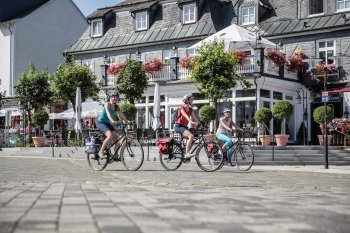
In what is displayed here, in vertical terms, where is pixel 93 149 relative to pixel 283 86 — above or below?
below

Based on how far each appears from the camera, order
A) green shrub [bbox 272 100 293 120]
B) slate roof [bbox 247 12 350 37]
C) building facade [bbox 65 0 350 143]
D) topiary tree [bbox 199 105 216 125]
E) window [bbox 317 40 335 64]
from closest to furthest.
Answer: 1. green shrub [bbox 272 100 293 120]
2. topiary tree [bbox 199 105 216 125]
3. building facade [bbox 65 0 350 143]
4. slate roof [bbox 247 12 350 37]
5. window [bbox 317 40 335 64]

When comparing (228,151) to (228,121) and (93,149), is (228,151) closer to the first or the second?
(228,121)

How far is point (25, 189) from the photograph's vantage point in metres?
7.04

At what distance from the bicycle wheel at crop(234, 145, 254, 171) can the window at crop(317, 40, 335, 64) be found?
18.6 metres

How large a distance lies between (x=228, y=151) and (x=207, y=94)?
10.7 meters

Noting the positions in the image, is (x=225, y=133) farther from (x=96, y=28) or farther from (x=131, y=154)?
(x=96, y=28)

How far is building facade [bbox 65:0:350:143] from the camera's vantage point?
28.7 metres

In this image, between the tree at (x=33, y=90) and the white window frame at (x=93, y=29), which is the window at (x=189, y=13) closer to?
the white window frame at (x=93, y=29)

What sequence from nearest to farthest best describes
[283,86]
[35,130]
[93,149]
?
[93,149] < [283,86] < [35,130]

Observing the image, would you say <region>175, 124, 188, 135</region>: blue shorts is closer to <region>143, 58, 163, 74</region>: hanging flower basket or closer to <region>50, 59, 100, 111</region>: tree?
<region>143, 58, 163, 74</region>: hanging flower basket

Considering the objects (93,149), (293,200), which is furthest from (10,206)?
(93,149)

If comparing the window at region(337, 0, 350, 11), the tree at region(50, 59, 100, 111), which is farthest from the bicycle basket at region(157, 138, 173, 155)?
the tree at region(50, 59, 100, 111)

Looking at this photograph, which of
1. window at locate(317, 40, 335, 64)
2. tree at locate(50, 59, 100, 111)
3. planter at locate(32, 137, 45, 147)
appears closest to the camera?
planter at locate(32, 137, 45, 147)

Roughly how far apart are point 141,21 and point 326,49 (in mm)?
13832
